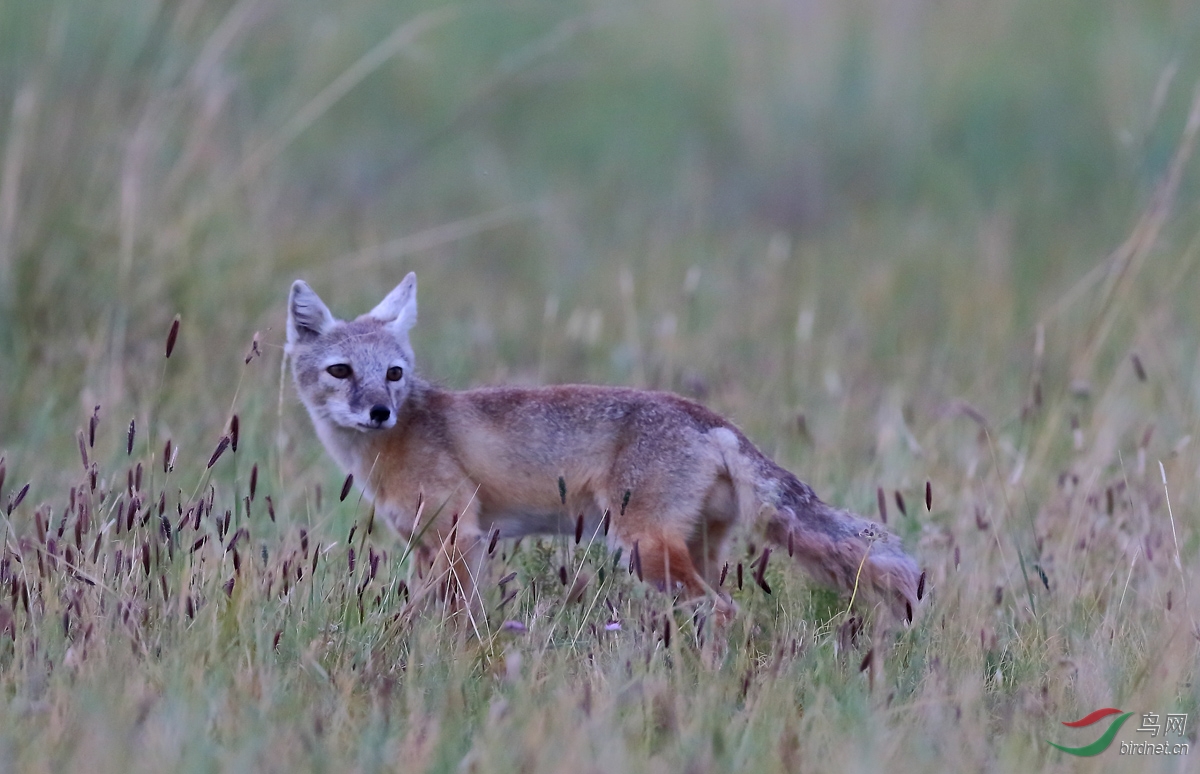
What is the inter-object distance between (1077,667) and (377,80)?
461 inches

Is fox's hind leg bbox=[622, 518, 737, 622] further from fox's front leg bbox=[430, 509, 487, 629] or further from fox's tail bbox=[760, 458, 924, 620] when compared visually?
fox's front leg bbox=[430, 509, 487, 629]

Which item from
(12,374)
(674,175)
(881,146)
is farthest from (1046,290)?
(12,374)

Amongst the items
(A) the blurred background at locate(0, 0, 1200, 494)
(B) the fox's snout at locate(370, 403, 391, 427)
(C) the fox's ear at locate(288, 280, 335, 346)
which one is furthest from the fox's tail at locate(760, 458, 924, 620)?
(C) the fox's ear at locate(288, 280, 335, 346)

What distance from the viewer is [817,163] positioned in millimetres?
12992

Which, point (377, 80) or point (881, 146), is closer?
point (881, 146)

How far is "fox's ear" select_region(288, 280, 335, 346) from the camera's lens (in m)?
6.01

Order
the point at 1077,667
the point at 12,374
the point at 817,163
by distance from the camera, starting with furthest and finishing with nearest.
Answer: the point at 817,163
the point at 12,374
the point at 1077,667

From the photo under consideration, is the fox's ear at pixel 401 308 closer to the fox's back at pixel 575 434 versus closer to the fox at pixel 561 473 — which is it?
the fox at pixel 561 473

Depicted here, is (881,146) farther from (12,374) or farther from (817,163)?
(12,374)

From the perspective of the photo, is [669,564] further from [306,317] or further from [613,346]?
[613,346]

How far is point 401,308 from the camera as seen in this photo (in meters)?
6.28

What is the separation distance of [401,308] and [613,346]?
2957 millimetres

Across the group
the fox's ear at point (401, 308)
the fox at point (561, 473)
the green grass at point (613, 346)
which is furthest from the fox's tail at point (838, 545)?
the fox's ear at point (401, 308)

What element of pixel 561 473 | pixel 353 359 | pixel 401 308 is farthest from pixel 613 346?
pixel 561 473
